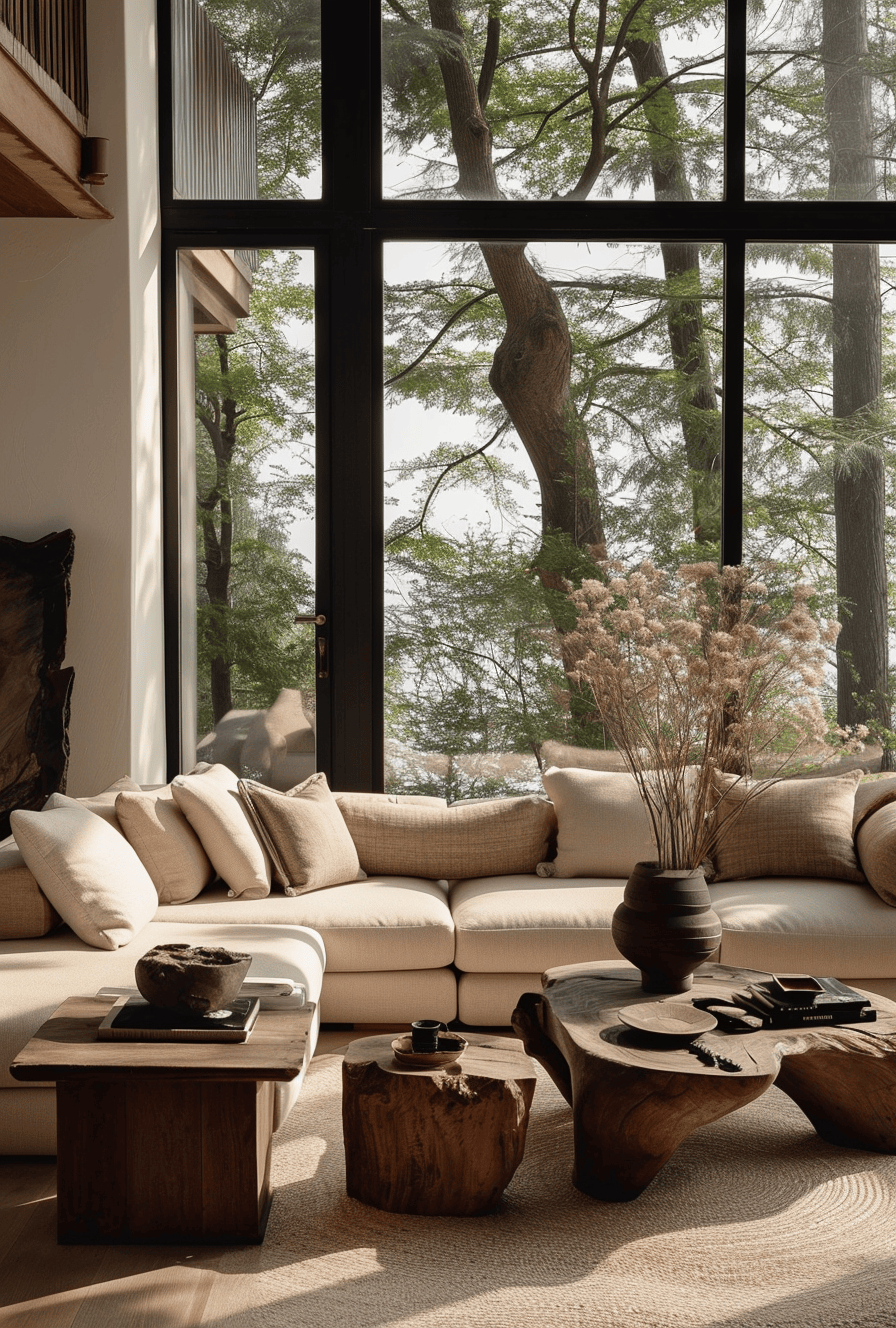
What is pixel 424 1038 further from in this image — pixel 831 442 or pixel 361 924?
pixel 831 442

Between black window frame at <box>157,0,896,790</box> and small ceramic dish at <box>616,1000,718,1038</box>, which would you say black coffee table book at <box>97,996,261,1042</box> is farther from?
black window frame at <box>157,0,896,790</box>

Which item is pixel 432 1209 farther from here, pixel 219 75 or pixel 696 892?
pixel 219 75

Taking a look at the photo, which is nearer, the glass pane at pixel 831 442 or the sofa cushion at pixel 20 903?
the sofa cushion at pixel 20 903

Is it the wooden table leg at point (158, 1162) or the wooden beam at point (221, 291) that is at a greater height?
the wooden beam at point (221, 291)

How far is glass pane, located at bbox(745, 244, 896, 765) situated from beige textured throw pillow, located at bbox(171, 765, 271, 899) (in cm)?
251

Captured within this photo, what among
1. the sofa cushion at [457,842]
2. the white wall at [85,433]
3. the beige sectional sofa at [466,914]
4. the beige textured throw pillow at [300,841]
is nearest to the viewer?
the beige sectional sofa at [466,914]

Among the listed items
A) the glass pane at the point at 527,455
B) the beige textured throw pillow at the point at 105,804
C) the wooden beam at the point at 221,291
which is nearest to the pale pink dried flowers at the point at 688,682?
the beige textured throw pillow at the point at 105,804

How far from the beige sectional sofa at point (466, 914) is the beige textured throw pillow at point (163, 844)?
5 cm

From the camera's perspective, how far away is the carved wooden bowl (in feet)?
7.98

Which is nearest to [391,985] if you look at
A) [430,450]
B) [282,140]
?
[430,450]

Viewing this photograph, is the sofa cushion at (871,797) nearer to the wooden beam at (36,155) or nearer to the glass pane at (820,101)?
the glass pane at (820,101)

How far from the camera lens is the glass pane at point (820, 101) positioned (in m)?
4.86

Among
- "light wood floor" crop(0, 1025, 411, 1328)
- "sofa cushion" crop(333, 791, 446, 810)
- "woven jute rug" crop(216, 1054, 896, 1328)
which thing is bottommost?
"woven jute rug" crop(216, 1054, 896, 1328)

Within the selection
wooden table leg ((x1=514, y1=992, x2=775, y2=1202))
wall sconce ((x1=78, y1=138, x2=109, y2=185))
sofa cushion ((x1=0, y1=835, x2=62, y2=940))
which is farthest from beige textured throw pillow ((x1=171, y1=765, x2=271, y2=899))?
wall sconce ((x1=78, y1=138, x2=109, y2=185))
